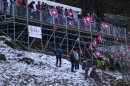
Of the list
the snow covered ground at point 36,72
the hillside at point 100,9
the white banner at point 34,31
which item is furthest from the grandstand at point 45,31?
the hillside at point 100,9

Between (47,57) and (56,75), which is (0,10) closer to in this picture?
(47,57)

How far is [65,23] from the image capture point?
35594mm

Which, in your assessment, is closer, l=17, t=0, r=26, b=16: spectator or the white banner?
l=17, t=0, r=26, b=16: spectator

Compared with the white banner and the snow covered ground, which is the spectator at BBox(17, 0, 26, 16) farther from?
the snow covered ground

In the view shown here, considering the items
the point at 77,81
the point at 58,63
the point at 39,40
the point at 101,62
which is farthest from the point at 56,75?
the point at 39,40

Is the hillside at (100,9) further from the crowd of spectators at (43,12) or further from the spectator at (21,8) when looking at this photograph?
the spectator at (21,8)

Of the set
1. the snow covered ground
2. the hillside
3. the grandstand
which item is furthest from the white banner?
the hillside

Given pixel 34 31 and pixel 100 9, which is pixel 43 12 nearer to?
pixel 34 31

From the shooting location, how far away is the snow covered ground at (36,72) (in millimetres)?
24911

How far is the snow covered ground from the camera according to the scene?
2491 centimetres

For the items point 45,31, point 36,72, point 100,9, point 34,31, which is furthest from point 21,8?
point 100,9

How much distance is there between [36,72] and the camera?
88.9 feet

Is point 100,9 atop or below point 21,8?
below

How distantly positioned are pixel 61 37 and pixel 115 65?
5.61 meters
